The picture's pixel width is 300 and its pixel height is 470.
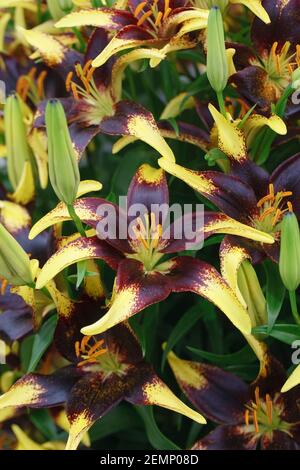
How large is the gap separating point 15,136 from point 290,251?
11.3 inches

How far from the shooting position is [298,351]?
66 cm

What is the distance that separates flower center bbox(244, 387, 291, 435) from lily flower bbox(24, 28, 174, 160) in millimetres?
223

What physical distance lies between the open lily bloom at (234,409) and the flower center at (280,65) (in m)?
0.23

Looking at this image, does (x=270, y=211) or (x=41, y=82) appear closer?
(x=270, y=211)

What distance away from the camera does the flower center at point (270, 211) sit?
651 mm

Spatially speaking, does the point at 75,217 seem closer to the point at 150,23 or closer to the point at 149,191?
the point at 149,191

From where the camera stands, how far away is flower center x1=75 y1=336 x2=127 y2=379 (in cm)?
65

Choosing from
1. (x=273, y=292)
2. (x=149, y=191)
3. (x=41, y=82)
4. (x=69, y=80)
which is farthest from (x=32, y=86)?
(x=273, y=292)

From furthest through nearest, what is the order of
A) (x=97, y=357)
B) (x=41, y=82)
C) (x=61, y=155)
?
1. (x=41, y=82)
2. (x=97, y=357)
3. (x=61, y=155)

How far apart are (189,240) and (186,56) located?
0.22 metres

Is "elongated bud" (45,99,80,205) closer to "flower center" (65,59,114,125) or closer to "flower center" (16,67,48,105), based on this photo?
"flower center" (65,59,114,125)

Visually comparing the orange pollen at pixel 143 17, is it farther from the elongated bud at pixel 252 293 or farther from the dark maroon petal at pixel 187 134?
the elongated bud at pixel 252 293

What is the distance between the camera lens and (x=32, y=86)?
0.85 meters

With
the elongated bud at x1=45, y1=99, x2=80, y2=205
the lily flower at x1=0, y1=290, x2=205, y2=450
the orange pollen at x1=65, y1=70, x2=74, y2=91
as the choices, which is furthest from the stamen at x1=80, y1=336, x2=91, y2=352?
the orange pollen at x1=65, y1=70, x2=74, y2=91
